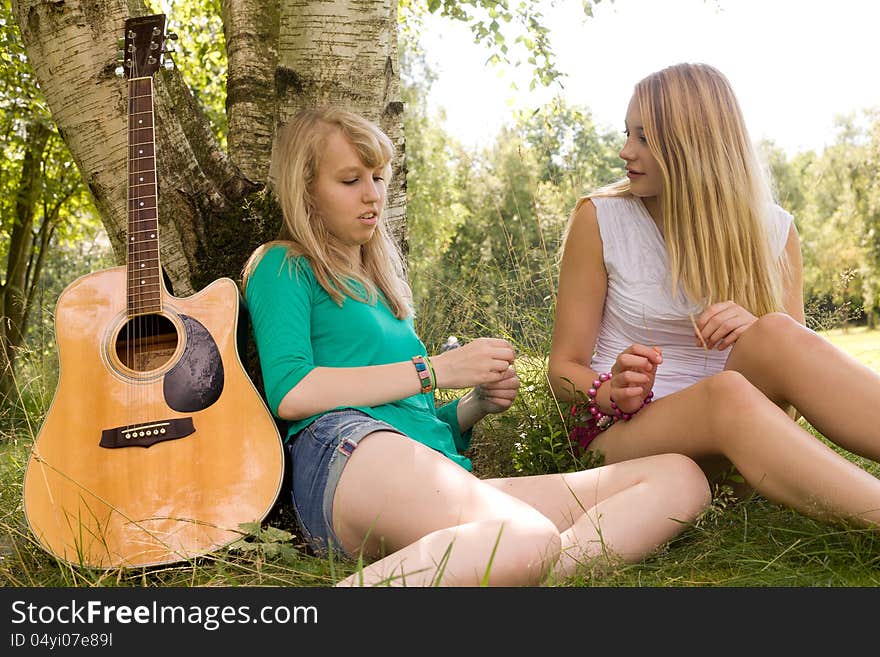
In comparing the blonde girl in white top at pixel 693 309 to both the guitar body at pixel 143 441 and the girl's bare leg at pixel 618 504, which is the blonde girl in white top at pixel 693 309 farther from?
the guitar body at pixel 143 441

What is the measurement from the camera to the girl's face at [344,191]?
2465mm

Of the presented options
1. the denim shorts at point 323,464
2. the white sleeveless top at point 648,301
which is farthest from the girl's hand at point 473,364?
the white sleeveless top at point 648,301

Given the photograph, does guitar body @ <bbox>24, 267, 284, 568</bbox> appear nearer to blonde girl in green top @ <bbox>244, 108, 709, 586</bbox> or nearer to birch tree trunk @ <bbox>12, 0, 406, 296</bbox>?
blonde girl in green top @ <bbox>244, 108, 709, 586</bbox>

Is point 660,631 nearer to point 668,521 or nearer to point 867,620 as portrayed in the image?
point 867,620

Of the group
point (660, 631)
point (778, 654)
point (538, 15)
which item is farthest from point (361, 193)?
point (538, 15)

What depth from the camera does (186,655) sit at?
1639 millimetres

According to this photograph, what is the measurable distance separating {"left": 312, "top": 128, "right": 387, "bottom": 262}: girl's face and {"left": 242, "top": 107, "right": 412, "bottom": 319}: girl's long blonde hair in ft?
0.06

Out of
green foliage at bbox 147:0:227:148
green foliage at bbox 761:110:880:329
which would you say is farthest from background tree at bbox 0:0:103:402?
green foliage at bbox 761:110:880:329

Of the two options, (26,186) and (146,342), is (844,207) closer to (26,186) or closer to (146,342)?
(26,186)

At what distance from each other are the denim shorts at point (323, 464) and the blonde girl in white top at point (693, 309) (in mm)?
821

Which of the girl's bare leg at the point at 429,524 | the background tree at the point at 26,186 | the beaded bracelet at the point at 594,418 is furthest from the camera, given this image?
the background tree at the point at 26,186

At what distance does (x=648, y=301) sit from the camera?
285 cm

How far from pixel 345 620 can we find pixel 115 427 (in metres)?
0.99

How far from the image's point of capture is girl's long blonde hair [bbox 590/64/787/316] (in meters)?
2.73
